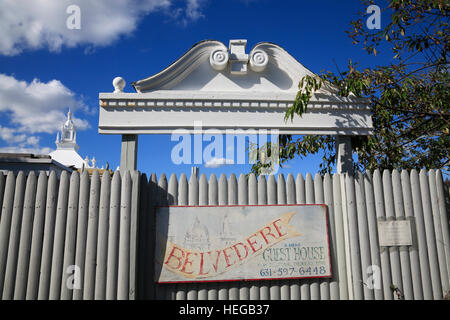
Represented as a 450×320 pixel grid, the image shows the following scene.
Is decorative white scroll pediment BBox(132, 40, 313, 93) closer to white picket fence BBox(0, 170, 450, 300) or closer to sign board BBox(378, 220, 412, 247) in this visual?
white picket fence BBox(0, 170, 450, 300)

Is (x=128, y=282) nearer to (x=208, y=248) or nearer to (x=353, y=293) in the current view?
(x=208, y=248)

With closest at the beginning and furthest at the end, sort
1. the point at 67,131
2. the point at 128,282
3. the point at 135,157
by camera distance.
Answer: the point at 128,282
the point at 135,157
the point at 67,131

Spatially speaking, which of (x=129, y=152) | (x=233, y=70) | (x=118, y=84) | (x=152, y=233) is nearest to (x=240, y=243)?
(x=152, y=233)

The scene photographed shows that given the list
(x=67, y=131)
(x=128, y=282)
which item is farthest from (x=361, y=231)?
(x=67, y=131)

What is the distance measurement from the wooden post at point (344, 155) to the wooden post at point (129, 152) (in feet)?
9.92

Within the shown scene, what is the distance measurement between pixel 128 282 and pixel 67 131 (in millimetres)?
48128

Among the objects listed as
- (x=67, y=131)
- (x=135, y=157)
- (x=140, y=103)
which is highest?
(x=67, y=131)

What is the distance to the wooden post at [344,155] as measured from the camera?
4359 millimetres

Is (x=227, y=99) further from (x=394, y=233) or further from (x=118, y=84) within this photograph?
(x=394, y=233)

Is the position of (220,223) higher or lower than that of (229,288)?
higher

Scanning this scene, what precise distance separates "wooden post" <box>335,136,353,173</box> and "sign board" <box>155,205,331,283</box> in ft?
2.94

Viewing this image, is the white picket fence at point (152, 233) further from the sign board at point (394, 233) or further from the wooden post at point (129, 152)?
the wooden post at point (129, 152)

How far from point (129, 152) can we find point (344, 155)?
3184 mm
